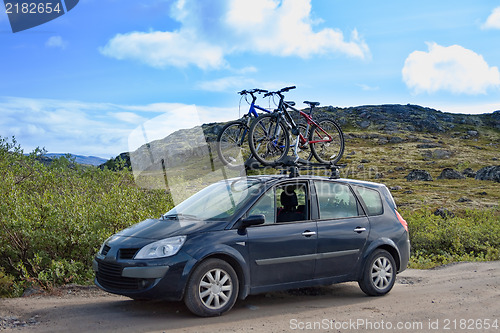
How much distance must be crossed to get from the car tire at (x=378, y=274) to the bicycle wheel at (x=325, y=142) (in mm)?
3023

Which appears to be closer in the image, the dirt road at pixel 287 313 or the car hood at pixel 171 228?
the dirt road at pixel 287 313

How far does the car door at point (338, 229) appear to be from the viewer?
6.99 m

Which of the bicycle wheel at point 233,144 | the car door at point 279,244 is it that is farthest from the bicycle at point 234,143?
the car door at point 279,244

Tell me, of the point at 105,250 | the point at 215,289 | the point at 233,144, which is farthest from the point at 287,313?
the point at 233,144

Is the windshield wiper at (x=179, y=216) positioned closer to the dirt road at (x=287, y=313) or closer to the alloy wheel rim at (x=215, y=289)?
the alloy wheel rim at (x=215, y=289)

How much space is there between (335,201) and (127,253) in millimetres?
3248

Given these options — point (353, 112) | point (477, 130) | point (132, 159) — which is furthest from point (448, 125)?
point (132, 159)

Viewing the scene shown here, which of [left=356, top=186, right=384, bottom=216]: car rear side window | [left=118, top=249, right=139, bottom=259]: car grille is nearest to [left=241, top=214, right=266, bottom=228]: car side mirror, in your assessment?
[left=118, top=249, right=139, bottom=259]: car grille

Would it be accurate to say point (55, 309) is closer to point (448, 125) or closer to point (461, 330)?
point (461, 330)

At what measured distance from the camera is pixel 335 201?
7453 mm

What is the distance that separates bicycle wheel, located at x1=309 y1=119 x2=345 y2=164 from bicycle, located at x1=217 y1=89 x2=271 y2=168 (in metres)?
1.86

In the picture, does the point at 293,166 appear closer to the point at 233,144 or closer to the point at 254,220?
the point at 254,220

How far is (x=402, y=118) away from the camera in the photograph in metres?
169

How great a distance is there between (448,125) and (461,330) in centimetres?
16428
